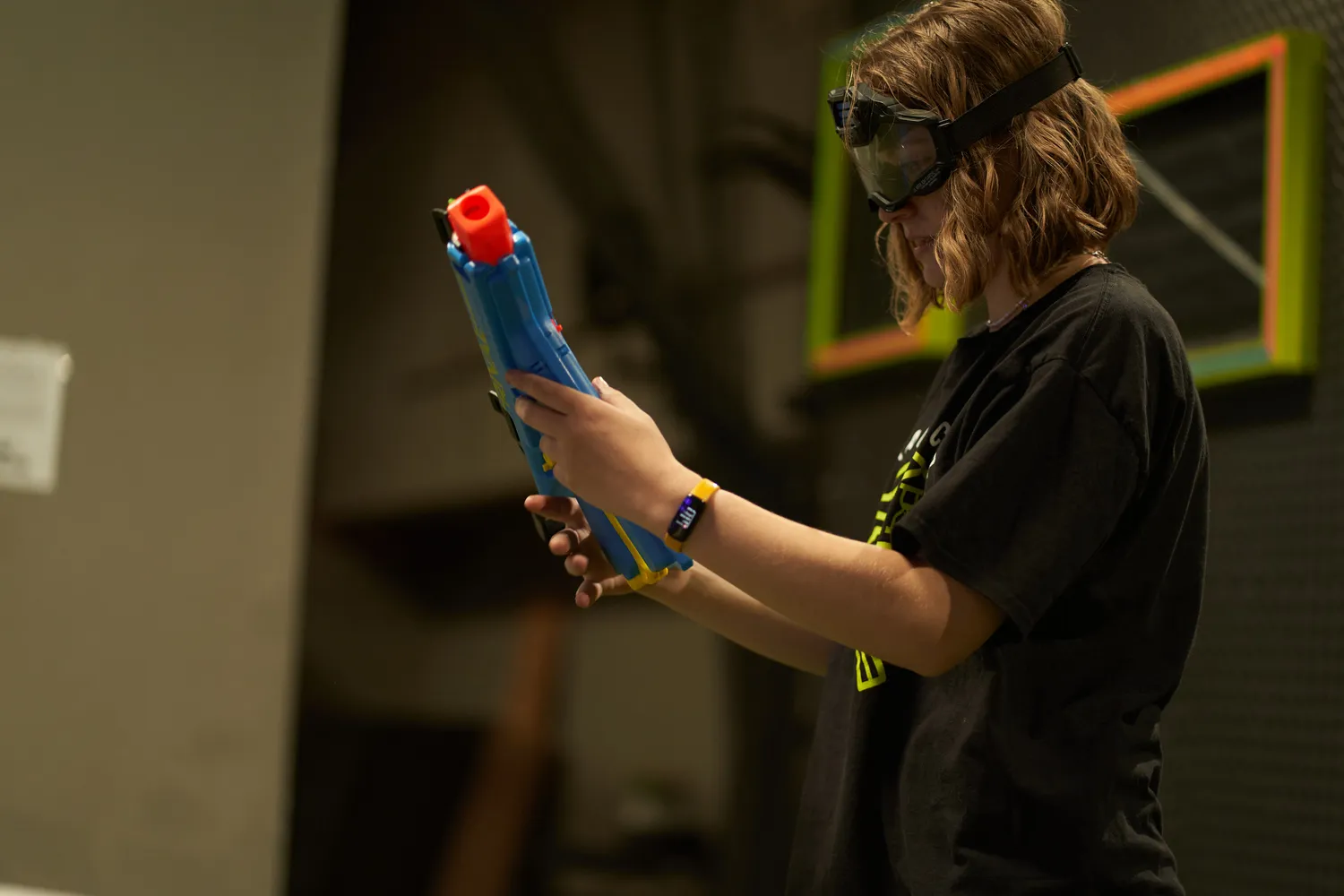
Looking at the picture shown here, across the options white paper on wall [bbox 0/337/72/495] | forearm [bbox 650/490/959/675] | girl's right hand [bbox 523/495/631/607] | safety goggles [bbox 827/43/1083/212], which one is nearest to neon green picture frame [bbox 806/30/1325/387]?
safety goggles [bbox 827/43/1083/212]

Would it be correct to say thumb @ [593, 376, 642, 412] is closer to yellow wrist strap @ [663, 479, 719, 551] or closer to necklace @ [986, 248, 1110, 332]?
yellow wrist strap @ [663, 479, 719, 551]

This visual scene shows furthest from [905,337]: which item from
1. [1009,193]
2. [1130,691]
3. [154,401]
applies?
[154,401]

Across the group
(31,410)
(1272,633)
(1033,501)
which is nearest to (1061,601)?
(1033,501)

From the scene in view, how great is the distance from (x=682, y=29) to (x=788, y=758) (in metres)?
1.40

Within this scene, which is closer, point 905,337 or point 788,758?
point 905,337

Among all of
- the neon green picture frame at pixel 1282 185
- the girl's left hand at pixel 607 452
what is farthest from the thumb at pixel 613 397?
the neon green picture frame at pixel 1282 185

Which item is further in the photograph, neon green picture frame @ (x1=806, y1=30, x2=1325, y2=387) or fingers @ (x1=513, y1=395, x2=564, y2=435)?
neon green picture frame @ (x1=806, y1=30, x2=1325, y2=387)

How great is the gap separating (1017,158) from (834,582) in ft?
1.24

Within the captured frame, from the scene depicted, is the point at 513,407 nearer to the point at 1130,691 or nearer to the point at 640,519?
the point at 640,519

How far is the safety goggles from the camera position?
94cm

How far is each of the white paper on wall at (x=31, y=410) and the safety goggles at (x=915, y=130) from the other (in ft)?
5.59

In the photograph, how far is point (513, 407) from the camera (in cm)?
91

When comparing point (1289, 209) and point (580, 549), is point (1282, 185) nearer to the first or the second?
point (1289, 209)

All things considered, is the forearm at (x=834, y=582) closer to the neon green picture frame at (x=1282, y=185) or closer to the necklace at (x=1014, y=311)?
the necklace at (x=1014, y=311)
